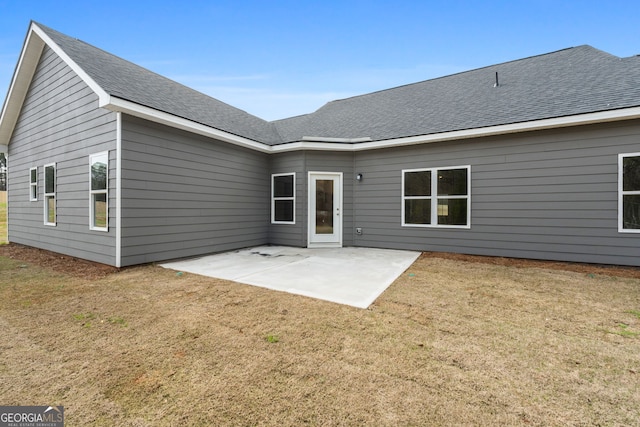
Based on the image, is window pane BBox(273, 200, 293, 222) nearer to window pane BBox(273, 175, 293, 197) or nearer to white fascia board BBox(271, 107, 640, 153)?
window pane BBox(273, 175, 293, 197)

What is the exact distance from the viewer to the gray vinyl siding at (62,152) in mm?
5523

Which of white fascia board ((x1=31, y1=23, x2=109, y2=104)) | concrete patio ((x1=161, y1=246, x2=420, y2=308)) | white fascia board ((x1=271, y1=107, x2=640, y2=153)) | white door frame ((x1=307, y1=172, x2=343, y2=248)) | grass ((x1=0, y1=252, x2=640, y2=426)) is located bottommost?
grass ((x1=0, y1=252, x2=640, y2=426))

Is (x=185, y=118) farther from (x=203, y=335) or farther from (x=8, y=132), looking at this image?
(x=8, y=132)

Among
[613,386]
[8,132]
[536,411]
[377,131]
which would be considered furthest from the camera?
[8,132]

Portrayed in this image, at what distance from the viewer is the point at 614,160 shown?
531 centimetres

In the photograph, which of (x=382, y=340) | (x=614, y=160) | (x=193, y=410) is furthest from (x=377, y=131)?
(x=193, y=410)

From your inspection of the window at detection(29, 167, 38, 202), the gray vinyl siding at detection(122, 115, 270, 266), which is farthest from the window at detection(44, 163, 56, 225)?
the gray vinyl siding at detection(122, 115, 270, 266)

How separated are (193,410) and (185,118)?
562cm

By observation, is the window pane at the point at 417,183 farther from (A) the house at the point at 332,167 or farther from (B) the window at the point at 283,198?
(B) the window at the point at 283,198

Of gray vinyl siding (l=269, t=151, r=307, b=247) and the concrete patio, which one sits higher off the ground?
gray vinyl siding (l=269, t=151, r=307, b=247)

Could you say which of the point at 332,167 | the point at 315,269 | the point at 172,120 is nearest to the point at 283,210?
the point at 332,167

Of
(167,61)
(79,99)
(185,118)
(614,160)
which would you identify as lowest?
(614,160)

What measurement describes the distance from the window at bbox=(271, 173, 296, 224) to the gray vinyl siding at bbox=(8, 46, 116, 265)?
13.5 feet

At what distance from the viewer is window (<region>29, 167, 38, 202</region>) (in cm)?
771
